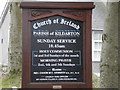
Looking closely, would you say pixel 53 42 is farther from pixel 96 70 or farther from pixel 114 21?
pixel 96 70

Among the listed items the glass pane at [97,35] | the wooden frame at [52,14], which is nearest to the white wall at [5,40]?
the glass pane at [97,35]

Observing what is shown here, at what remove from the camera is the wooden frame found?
3910 mm

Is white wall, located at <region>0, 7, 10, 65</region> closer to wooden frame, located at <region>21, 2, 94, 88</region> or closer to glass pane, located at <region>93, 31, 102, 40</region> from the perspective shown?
glass pane, located at <region>93, 31, 102, 40</region>

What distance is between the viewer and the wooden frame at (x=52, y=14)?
391 centimetres

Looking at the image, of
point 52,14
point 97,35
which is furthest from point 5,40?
point 52,14

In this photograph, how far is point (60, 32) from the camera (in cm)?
397

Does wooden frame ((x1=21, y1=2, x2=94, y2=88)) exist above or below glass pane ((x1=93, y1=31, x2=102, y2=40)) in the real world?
below

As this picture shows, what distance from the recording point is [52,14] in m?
3.94

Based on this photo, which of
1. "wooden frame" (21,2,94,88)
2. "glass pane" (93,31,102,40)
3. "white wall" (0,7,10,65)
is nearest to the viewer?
"wooden frame" (21,2,94,88)

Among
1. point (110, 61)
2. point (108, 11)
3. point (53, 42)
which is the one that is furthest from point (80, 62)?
point (108, 11)

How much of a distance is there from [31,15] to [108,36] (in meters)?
2.17

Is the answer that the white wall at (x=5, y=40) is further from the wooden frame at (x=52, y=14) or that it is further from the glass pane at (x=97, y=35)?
the wooden frame at (x=52, y=14)

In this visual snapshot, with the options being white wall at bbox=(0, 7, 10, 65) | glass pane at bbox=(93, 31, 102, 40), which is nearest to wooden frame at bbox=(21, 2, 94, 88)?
glass pane at bbox=(93, 31, 102, 40)

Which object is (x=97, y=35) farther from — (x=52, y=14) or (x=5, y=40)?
(x=52, y=14)
